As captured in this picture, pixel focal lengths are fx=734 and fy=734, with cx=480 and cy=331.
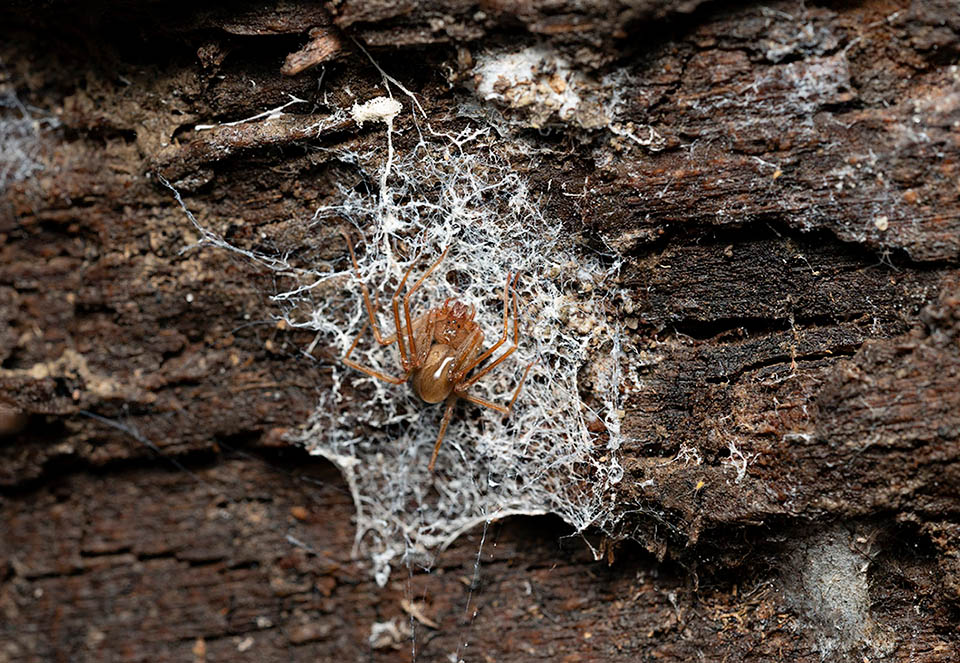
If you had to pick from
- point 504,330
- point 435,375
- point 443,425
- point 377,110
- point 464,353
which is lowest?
point 443,425

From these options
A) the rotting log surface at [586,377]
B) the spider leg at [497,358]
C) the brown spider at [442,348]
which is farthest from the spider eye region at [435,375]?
the rotting log surface at [586,377]

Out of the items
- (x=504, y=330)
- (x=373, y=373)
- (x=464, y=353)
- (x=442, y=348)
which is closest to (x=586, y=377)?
(x=504, y=330)

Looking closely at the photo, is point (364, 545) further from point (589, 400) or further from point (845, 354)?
point (845, 354)

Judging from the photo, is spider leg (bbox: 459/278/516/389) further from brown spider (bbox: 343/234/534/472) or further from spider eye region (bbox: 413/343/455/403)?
spider eye region (bbox: 413/343/455/403)

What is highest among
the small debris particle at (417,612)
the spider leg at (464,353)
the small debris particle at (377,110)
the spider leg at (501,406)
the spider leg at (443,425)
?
the small debris particle at (377,110)

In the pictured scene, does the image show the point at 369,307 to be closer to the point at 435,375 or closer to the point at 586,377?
the point at 435,375

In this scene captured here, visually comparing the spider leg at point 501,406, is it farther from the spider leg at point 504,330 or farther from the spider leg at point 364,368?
the spider leg at point 364,368
